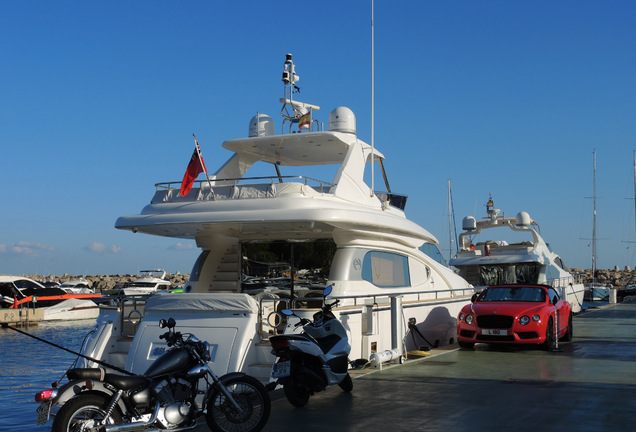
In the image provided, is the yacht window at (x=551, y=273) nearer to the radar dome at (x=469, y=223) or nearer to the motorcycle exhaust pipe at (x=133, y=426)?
the radar dome at (x=469, y=223)

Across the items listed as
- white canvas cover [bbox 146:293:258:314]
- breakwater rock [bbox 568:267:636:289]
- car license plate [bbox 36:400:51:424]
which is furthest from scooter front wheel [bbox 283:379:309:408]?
breakwater rock [bbox 568:267:636:289]

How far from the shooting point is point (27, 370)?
1822 cm

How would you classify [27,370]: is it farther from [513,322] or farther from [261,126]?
[513,322]

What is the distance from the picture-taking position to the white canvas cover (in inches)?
409

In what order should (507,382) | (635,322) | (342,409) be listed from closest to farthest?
(342,409)
(507,382)
(635,322)

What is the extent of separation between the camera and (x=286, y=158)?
Answer: 15.9 meters

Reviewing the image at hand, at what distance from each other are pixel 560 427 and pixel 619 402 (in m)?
1.74

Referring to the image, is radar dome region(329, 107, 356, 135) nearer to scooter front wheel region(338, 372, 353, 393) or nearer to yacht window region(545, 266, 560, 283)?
scooter front wheel region(338, 372, 353, 393)

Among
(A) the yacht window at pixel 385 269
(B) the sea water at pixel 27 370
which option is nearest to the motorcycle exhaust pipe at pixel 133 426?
(B) the sea water at pixel 27 370

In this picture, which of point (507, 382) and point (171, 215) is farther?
point (171, 215)

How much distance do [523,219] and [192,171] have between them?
20038 millimetres

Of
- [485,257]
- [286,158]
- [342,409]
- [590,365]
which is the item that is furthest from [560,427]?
[485,257]

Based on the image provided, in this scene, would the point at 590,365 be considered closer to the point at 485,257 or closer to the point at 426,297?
the point at 426,297

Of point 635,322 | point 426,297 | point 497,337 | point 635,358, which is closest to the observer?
point 635,358
